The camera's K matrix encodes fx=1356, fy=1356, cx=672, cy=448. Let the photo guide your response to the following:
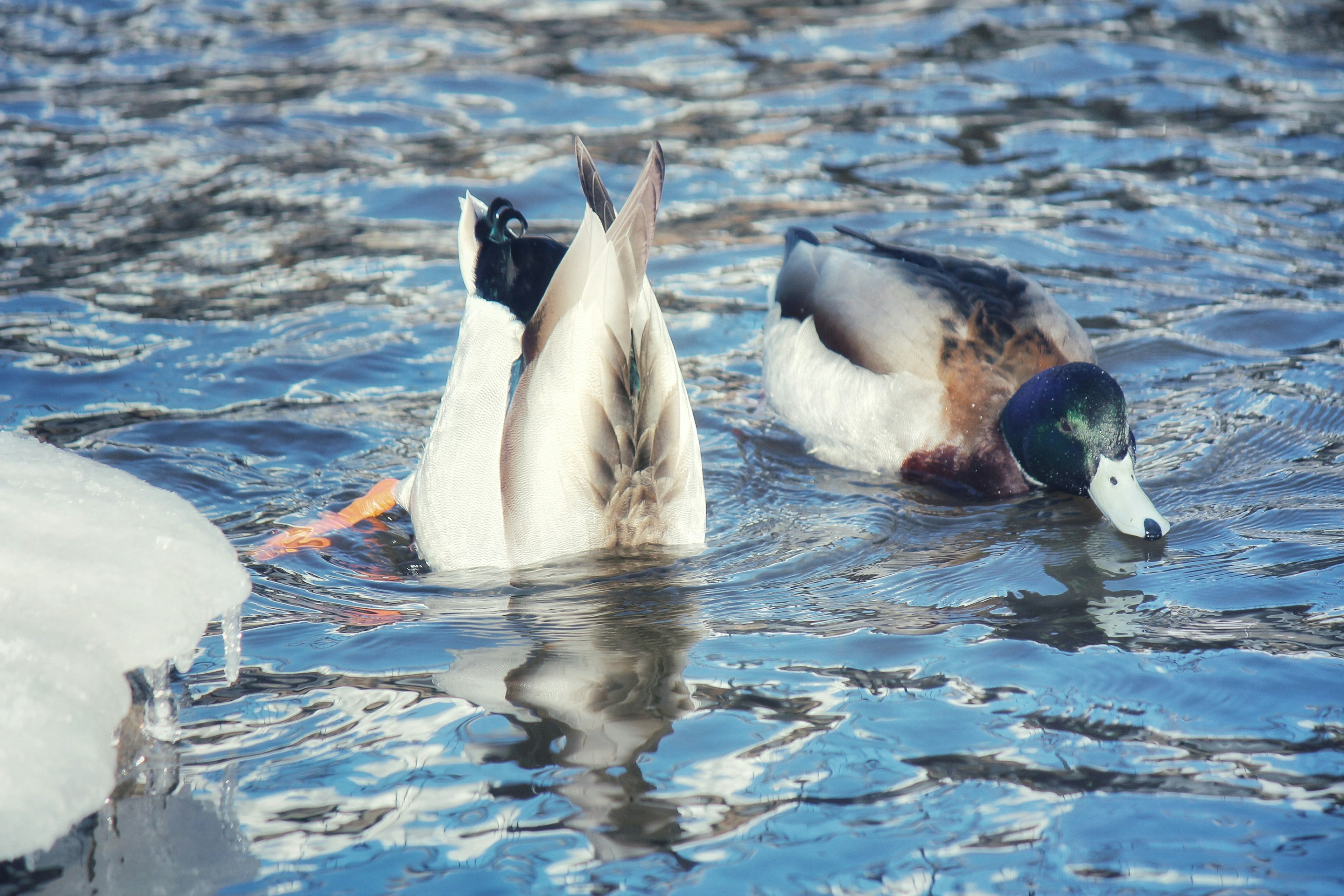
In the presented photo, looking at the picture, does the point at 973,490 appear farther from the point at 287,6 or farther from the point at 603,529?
the point at 287,6

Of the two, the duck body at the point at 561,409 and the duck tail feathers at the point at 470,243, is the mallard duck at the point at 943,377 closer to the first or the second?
the duck body at the point at 561,409

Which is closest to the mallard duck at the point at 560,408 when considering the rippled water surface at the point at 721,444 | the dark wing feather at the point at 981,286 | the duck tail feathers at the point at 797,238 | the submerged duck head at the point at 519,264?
the submerged duck head at the point at 519,264

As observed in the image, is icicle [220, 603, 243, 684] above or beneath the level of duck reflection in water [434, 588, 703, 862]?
above

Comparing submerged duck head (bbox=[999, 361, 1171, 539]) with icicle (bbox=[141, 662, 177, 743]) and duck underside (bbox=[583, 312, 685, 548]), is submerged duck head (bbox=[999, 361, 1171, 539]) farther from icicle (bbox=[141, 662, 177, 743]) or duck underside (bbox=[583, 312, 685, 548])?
icicle (bbox=[141, 662, 177, 743])

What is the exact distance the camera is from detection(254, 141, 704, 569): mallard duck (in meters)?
3.91

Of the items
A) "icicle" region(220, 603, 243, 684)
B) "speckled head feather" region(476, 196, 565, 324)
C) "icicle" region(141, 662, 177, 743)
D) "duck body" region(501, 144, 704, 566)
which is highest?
"speckled head feather" region(476, 196, 565, 324)

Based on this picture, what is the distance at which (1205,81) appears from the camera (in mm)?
9812

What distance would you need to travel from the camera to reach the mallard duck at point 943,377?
4.94 metres

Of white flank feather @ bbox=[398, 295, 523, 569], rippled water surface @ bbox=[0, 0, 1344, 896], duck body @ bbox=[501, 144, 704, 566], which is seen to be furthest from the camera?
white flank feather @ bbox=[398, 295, 523, 569]

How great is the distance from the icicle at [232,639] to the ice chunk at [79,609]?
45 millimetres

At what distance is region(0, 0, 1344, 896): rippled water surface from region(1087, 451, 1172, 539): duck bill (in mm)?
95

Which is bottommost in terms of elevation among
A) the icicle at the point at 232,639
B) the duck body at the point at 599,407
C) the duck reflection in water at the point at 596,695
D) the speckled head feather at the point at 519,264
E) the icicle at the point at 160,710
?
the duck reflection in water at the point at 596,695

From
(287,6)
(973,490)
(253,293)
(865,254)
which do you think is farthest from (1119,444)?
(287,6)

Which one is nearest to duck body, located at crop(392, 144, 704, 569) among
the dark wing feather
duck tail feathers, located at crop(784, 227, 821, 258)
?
the dark wing feather
